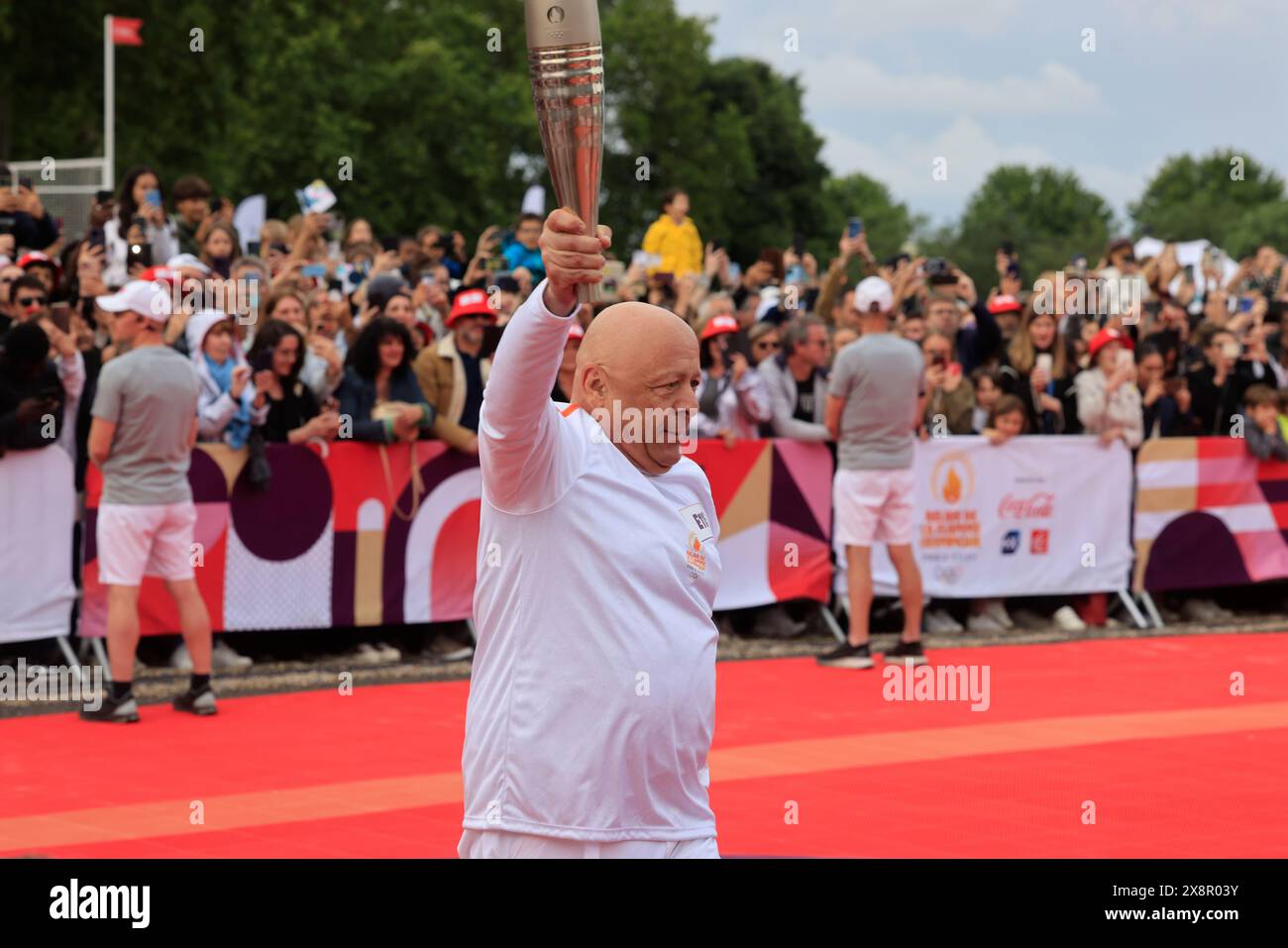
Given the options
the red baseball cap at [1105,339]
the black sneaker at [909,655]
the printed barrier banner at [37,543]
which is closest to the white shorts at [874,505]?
the black sneaker at [909,655]

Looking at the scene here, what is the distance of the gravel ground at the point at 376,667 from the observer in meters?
11.3

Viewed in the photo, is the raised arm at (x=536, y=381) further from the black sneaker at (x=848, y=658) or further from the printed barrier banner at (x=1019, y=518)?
the printed barrier banner at (x=1019, y=518)

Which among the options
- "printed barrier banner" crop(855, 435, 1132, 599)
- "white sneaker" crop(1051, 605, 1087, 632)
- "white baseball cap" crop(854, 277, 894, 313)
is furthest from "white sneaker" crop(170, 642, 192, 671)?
"white sneaker" crop(1051, 605, 1087, 632)

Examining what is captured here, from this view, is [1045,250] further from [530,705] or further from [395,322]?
[530,705]

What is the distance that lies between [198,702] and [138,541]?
0.96m

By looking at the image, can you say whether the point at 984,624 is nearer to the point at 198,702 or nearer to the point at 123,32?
the point at 198,702

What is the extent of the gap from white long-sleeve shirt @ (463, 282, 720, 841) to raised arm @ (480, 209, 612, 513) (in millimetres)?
10

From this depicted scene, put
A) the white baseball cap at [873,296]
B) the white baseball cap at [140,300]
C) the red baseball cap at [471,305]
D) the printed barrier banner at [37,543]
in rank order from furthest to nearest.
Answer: the red baseball cap at [471,305] → the white baseball cap at [873,296] → the printed barrier banner at [37,543] → the white baseball cap at [140,300]

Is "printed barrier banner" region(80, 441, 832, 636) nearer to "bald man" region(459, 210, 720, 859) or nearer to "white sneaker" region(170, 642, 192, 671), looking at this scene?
"white sneaker" region(170, 642, 192, 671)

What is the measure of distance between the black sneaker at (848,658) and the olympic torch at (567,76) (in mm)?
9650

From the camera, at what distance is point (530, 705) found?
4234 mm

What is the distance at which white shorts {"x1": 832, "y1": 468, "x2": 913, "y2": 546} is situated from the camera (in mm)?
12719
